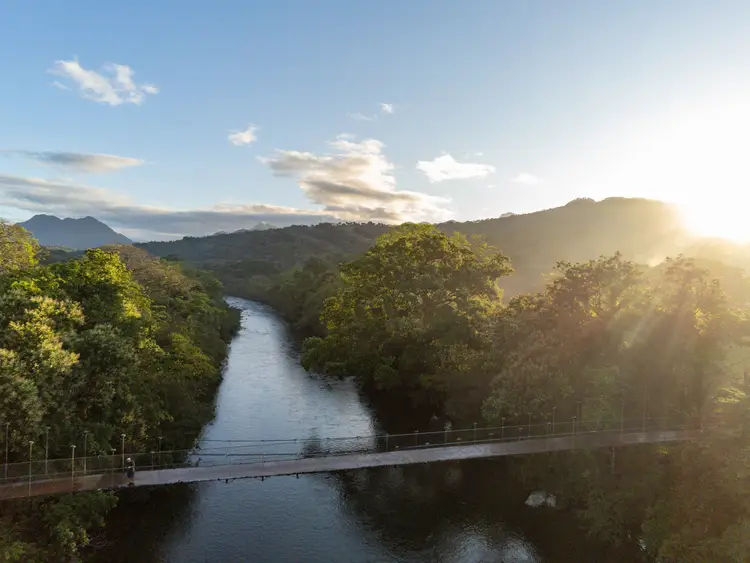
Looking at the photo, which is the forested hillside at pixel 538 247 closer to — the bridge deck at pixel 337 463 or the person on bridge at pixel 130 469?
the bridge deck at pixel 337 463

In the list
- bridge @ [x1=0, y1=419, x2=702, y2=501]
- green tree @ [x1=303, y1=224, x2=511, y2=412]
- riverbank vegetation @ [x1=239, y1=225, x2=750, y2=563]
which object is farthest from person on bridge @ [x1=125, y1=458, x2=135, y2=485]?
green tree @ [x1=303, y1=224, x2=511, y2=412]

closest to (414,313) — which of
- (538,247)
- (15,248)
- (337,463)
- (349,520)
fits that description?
(349,520)

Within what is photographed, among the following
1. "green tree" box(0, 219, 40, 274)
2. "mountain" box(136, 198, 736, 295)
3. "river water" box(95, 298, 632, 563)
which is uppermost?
"mountain" box(136, 198, 736, 295)

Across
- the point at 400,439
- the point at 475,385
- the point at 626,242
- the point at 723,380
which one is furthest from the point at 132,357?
the point at 626,242

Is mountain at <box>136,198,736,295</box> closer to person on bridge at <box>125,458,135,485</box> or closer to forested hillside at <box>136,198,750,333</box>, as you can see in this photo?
forested hillside at <box>136,198,750,333</box>

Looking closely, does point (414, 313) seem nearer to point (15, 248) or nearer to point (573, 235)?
point (15, 248)

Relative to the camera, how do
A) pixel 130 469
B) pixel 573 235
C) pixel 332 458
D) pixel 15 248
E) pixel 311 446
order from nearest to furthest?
pixel 130 469, pixel 332 458, pixel 15 248, pixel 311 446, pixel 573 235
